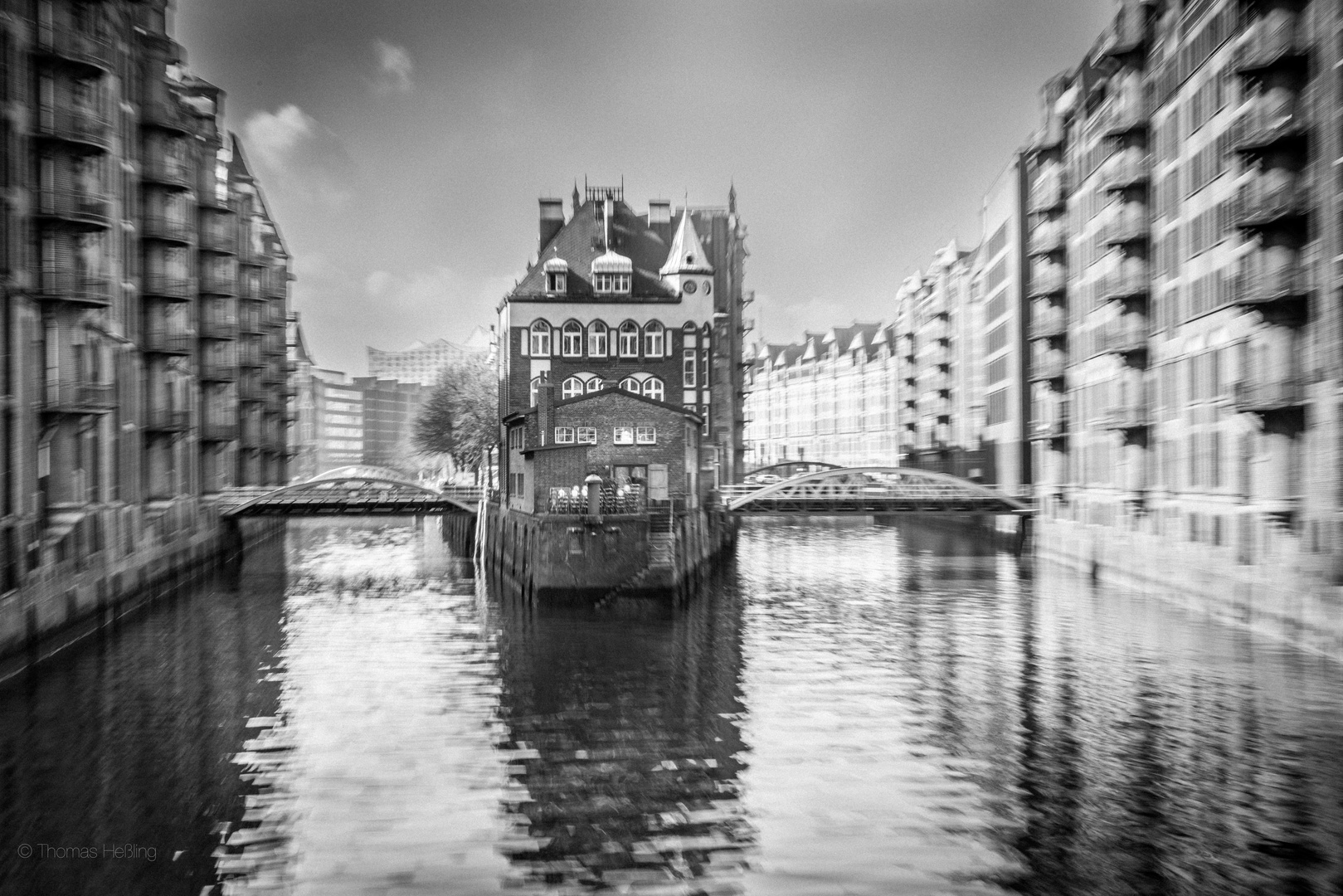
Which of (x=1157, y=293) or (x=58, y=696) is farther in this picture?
(x=1157, y=293)

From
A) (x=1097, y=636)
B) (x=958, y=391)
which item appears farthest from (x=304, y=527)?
(x=1097, y=636)

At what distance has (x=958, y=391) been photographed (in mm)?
74062

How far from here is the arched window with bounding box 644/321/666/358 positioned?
51.1 metres

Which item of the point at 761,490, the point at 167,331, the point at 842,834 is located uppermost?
the point at 167,331

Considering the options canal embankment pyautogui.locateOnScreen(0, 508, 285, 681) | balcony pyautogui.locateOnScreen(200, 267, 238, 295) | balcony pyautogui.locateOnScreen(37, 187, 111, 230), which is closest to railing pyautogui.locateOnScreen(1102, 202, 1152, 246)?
balcony pyautogui.locateOnScreen(37, 187, 111, 230)

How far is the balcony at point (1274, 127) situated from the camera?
2577 centimetres

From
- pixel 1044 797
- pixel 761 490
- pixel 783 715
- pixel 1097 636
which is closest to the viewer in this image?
pixel 1044 797

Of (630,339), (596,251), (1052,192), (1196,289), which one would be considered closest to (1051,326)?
(1052,192)

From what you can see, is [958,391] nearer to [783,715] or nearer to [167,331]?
[167,331]

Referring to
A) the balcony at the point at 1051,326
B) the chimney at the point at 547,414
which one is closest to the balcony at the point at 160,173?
the chimney at the point at 547,414

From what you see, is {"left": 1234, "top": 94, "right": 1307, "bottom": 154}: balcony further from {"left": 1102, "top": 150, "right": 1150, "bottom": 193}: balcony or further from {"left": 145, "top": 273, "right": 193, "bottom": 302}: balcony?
{"left": 145, "top": 273, "right": 193, "bottom": 302}: balcony

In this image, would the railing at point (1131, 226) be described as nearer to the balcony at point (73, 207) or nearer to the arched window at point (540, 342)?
the arched window at point (540, 342)

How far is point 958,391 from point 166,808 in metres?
66.4

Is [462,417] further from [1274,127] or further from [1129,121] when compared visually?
[1274,127]
